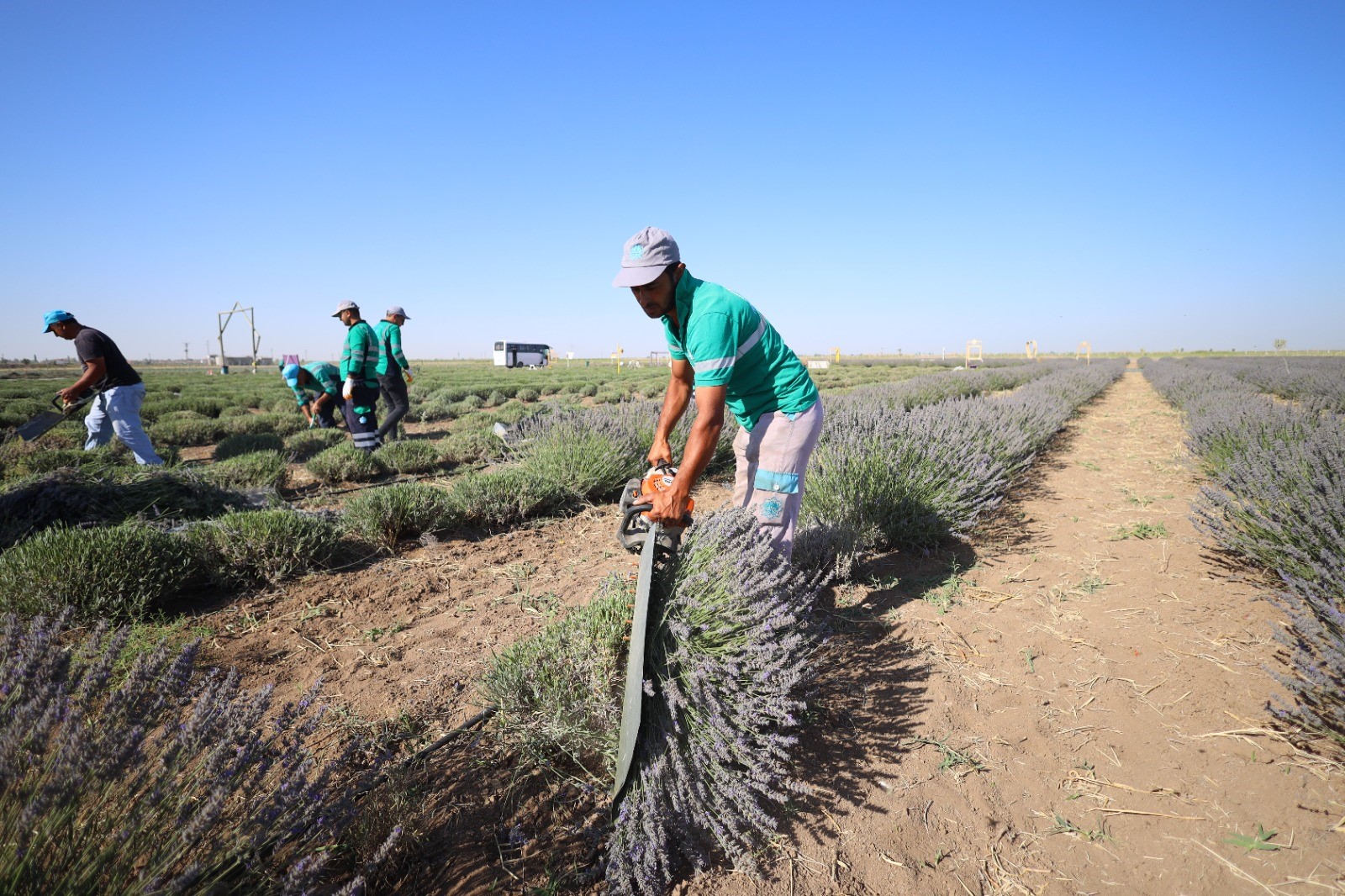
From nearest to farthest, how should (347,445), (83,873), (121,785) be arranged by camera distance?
(83,873) → (121,785) → (347,445)

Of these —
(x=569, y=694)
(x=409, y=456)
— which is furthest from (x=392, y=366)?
(x=569, y=694)

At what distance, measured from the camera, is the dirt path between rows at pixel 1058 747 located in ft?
5.77

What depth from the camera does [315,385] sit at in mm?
10258

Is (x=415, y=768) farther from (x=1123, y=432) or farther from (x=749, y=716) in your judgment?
(x=1123, y=432)

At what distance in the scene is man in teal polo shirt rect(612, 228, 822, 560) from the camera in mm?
2254

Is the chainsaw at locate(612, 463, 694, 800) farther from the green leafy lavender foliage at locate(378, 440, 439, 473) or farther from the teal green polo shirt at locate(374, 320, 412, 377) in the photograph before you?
the teal green polo shirt at locate(374, 320, 412, 377)

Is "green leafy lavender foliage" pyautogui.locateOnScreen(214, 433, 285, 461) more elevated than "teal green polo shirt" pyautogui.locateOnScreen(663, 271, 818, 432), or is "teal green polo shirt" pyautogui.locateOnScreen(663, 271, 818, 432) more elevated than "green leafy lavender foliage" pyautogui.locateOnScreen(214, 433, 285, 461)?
"teal green polo shirt" pyautogui.locateOnScreen(663, 271, 818, 432)

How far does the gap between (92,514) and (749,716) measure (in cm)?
513

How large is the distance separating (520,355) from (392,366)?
1986 inches

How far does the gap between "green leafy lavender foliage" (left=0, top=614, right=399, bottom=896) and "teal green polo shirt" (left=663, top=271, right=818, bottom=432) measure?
168 centimetres

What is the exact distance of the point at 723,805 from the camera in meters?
1.82

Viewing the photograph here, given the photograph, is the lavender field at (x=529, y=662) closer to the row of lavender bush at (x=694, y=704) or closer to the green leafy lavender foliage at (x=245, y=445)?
the row of lavender bush at (x=694, y=704)

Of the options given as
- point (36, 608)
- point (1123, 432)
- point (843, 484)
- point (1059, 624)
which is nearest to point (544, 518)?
point (843, 484)

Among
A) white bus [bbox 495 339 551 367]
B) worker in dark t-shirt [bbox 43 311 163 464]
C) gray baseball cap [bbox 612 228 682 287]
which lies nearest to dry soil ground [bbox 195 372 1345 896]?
gray baseball cap [bbox 612 228 682 287]
